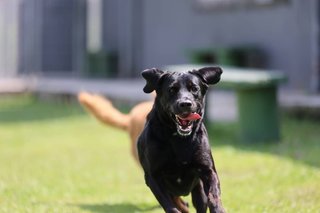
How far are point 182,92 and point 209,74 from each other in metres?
0.33

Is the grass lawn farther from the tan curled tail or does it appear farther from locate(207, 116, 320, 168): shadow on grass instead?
the tan curled tail

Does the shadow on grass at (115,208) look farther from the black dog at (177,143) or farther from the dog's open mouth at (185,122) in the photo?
the dog's open mouth at (185,122)

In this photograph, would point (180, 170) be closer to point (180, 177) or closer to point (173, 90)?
point (180, 177)

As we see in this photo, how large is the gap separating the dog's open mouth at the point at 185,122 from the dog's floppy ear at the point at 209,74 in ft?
1.02

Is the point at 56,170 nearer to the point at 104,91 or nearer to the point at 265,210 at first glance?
the point at 265,210

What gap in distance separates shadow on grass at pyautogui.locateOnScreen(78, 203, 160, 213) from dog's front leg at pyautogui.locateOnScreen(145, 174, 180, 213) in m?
1.34

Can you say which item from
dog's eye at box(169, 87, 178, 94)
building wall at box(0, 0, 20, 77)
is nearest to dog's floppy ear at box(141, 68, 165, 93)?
dog's eye at box(169, 87, 178, 94)

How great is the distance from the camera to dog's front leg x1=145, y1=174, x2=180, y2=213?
5406mm

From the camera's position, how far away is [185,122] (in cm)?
538

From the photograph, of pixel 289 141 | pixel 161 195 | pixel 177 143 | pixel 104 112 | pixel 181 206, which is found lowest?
pixel 289 141

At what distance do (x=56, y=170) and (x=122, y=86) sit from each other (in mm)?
9138

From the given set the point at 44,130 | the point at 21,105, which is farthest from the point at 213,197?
the point at 21,105

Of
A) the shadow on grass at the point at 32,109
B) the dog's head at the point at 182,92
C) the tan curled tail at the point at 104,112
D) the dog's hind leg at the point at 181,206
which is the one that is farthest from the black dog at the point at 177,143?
the shadow on grass at the point at 32,109

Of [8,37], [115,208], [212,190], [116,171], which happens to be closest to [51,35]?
[8,37]
